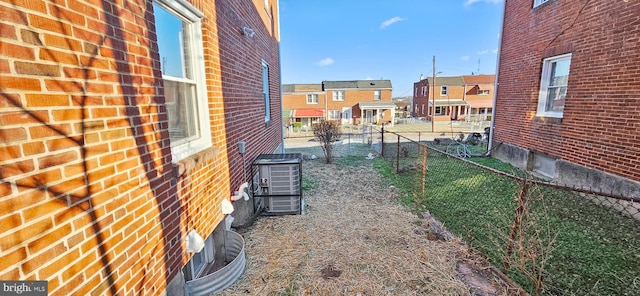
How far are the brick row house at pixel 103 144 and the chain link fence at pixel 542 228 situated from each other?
3.28 metres

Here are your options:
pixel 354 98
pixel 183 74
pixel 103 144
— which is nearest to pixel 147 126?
pixel 103 144

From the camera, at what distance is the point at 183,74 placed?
286cm

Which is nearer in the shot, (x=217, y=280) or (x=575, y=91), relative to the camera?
(x=217, y=280)

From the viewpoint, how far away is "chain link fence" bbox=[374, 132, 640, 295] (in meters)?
2.82

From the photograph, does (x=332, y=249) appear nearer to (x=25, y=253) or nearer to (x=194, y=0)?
(x=25, y=253)

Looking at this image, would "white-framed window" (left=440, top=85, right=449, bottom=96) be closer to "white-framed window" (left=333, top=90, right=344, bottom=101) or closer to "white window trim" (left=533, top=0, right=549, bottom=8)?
"white-framed window" (left=333, top=90, right=344, bottom=101)

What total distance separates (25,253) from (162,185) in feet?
3.38

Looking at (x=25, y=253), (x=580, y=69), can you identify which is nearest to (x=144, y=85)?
(x=25, y=253)

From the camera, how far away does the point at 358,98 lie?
120 feet

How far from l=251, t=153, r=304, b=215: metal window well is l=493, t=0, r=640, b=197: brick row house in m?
5.90

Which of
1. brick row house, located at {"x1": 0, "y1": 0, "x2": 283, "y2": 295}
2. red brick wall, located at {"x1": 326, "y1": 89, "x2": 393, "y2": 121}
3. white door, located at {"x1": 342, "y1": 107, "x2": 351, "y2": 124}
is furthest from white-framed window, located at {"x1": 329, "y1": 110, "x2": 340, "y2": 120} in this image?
brick row house, located at {"x1": 0, "y1": 0, "x2": 283, "y2": 295}

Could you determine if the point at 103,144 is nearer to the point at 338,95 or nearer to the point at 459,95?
the point at 338,95

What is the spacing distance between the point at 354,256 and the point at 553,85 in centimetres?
724

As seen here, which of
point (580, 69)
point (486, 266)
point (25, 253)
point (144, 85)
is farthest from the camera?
point (580, 69)
